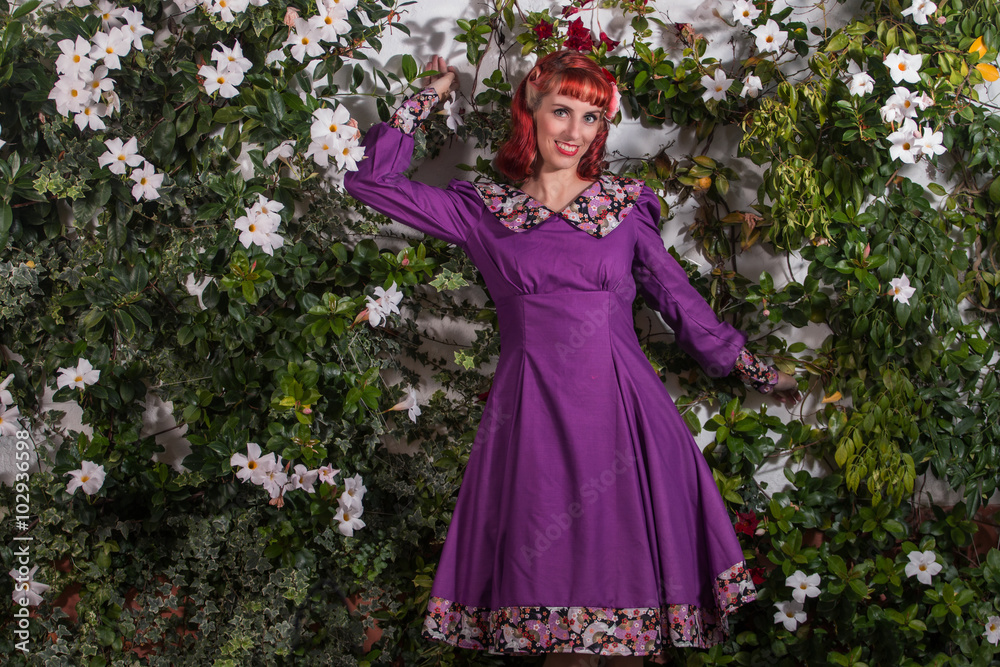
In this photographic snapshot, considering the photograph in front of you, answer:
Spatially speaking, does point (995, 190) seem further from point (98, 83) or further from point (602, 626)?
point (98, 83)

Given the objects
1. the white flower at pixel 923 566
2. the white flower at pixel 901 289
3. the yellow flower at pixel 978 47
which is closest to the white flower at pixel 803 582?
the white flower at pixel 923 566

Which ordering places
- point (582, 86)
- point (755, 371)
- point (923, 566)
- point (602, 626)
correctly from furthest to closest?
point (923, 566), point (755, 371), point (582, 86), point (602, 626)

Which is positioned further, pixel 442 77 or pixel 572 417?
pixel 442 77

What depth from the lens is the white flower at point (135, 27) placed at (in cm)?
161

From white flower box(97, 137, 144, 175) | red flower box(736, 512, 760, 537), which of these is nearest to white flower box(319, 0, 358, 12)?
white flower box(97, 137, 144, 175)

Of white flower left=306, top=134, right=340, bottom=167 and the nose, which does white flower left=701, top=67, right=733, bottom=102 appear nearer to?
the nose

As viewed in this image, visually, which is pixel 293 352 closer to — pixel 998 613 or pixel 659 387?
pixel 659 387

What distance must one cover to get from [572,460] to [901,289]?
873 mm

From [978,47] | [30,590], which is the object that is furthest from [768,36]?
[30,590]

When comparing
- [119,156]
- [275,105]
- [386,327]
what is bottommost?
[386,327]

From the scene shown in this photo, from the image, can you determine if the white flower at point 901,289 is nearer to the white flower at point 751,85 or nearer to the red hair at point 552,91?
the white flower at point 751,85

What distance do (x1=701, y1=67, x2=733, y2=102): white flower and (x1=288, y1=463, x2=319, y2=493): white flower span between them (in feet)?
4.11

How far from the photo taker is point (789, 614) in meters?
1.67

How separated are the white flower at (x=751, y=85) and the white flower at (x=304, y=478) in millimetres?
1304
